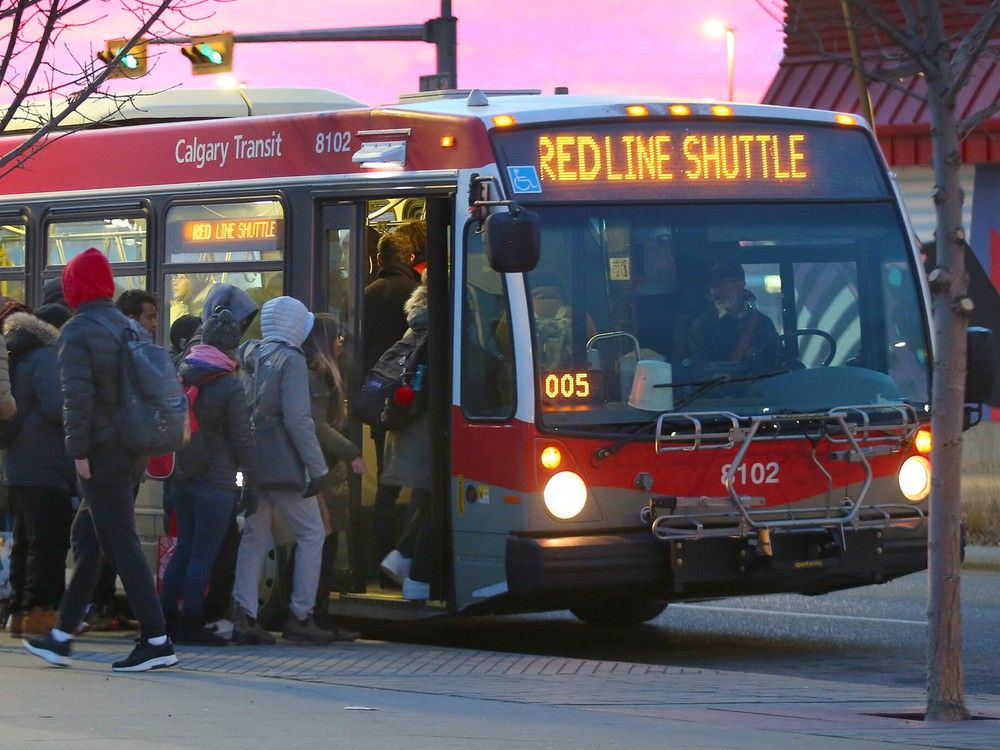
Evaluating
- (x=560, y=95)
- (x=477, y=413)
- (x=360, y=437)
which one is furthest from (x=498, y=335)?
(x=560, y=95)

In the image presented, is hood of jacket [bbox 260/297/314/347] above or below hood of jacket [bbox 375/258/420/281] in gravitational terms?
below

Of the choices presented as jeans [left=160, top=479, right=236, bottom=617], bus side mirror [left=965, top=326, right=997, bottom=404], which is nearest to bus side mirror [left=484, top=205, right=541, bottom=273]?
jeans [left=160, top=479, right=236, bottom=617]

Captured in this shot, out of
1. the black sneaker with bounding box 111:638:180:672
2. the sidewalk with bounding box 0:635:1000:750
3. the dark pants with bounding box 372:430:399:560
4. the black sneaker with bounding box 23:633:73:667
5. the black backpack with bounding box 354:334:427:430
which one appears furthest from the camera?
the dark pants with bounding box 372:430:399:560

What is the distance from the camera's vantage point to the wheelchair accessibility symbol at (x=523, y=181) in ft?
33.9

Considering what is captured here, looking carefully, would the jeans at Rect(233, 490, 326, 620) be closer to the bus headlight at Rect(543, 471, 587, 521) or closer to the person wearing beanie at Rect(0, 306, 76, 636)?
the person wearing beanie at Rect(0, 306, 76, 636)

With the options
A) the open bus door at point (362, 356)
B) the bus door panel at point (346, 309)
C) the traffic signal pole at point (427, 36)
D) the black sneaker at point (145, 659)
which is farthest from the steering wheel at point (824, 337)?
the traffic signal pole at point (427, 36)

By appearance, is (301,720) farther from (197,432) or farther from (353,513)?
(353,513)

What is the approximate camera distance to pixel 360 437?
11070 mm

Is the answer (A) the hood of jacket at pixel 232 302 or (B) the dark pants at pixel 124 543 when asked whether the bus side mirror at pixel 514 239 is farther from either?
(B) the dark pants at pixel 124 543

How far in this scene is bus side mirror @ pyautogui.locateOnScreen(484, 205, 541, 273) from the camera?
9750 millimetres

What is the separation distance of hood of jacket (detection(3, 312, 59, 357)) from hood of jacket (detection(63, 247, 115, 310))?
1417 millimetres

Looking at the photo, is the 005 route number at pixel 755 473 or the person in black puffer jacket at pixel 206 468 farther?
the 005 route number at pixel 755 473

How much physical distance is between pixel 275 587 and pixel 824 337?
320cm

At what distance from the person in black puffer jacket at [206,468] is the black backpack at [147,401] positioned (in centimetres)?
87
